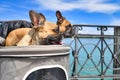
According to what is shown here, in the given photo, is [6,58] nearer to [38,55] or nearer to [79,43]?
[38,55]

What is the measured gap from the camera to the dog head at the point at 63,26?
260 centimetres

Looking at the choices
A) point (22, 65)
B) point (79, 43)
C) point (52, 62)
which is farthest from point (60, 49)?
point (79, 43)

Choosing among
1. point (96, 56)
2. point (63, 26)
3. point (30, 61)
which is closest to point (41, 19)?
point (63, 26)

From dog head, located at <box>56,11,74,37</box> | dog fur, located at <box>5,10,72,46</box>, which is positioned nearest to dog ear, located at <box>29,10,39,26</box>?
dog fur, located at <box>5,10,72,46</box>

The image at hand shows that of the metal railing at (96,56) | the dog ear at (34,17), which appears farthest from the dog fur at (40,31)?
the metal railing at (96,56)

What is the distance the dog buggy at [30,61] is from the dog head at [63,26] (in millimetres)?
230

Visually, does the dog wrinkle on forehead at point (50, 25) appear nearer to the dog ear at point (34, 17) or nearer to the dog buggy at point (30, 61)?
the dog ear at point (34, 17)

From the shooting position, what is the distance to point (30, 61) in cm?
228

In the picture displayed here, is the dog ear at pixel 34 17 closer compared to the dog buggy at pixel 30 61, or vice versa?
the dog buggy at pixel 30 61

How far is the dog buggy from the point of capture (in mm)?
2256

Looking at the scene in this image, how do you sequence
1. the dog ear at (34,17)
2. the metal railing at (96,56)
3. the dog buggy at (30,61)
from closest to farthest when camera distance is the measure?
1. the dog buggy at (30,61)
2. the dog ear at (34,17)
3. the metal railing at (96,56)

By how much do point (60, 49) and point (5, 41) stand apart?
0.66 metres

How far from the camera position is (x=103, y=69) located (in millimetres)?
5426

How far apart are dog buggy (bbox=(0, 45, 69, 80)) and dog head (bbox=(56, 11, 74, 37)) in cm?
23
